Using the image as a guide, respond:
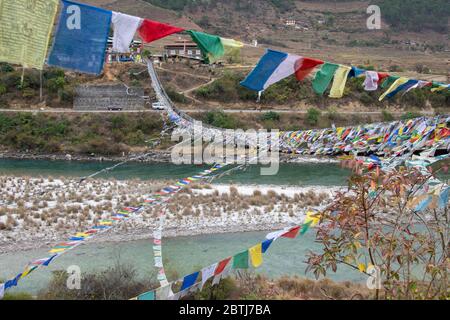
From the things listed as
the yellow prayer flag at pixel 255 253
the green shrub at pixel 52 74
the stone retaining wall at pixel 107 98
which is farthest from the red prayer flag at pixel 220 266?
the green shrub at pixel 52 74

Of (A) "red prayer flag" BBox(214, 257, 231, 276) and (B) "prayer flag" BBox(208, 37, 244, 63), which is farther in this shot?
(B) "prayer flag" BBox(208, 37, 244, 63)

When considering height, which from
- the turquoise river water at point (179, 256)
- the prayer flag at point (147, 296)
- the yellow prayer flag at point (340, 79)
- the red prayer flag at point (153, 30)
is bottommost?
the turquoise river water at point (179, 256)

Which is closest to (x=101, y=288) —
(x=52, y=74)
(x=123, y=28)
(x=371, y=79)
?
(x=123, y=28)

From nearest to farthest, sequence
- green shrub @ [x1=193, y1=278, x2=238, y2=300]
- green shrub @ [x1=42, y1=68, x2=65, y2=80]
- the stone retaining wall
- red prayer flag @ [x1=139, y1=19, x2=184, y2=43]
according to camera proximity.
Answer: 1. red prayer flag @ [x1=139, y1=19, x2=184, y2=43]
2. green shrub @ [x1=193, y1=278, x2=238, y2=300]
3. the stone retaining wall
4. green shrub @ [x1=42, y1=68, x2=65, y2=80]

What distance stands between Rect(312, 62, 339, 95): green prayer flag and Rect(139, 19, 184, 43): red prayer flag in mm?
1828

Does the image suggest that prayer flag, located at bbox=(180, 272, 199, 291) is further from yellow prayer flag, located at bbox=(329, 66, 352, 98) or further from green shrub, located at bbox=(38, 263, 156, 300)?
green shrub, located at bbox=(38, 263, 156, 300)

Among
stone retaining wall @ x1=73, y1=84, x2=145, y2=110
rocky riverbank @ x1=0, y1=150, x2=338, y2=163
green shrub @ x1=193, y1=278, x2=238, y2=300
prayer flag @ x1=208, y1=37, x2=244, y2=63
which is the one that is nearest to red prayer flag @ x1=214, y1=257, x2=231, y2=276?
prayer flag @ x1=208, y1=37, x2=244, y2=63

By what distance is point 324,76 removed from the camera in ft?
20.7

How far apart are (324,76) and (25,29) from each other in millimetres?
3367

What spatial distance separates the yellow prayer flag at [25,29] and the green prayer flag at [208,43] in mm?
1514

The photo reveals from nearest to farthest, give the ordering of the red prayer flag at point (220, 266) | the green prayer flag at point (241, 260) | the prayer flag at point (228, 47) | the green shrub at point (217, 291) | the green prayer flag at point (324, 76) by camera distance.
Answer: the green prayer flag at point (241, 260) → the red prayer flag at point (220, 266) → the prayer flag at point (228, 47) → the green prayer flag at point (324, 76) → the green shrub at point (217, 291)

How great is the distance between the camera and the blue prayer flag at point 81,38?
18.1ft

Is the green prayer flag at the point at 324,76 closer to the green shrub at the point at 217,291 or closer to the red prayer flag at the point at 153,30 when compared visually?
the red prayer flag at the point at 153,30

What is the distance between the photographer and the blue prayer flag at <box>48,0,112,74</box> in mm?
5520
